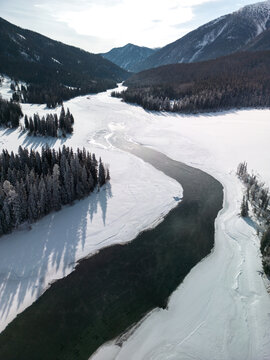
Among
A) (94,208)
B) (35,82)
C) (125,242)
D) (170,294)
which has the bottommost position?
(170,294)

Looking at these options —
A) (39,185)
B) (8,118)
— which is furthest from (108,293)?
(8,118)

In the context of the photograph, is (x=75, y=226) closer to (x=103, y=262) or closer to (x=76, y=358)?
(x=103, y=262)

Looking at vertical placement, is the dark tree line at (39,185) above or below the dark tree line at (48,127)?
below

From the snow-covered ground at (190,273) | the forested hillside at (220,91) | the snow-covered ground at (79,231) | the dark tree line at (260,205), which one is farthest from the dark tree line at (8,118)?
the dark tree line at (260,205)

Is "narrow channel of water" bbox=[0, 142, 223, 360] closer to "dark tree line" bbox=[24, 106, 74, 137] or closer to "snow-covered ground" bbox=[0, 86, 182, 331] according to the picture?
"snow-covered ground" bbox=[0, 86, 182, 331]


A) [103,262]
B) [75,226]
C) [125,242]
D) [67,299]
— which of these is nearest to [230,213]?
[125,242]

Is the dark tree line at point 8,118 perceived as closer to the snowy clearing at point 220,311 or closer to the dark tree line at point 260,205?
the snowy clearing at point 220,311
